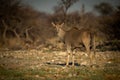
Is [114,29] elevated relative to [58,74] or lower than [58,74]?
elevated

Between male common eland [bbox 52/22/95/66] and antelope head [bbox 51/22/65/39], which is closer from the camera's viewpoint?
male common eland [bbox 52/22/95/66]

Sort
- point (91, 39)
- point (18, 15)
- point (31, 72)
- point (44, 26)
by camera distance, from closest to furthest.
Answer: point (31, 72)
point (91, 39)
point (18, 15)
point (44, 26)

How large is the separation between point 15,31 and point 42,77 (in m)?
25.9

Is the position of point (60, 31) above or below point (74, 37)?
above

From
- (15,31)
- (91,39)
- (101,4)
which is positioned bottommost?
(91,39)

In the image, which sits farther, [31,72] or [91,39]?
[91,39]

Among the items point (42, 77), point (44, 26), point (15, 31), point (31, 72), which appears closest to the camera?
point (42, 77)

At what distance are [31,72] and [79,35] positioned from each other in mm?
3294

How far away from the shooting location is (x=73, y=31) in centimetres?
1791

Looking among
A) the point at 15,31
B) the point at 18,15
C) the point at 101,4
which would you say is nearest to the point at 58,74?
the point at 15,31

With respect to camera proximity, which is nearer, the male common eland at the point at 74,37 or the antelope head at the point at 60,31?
the male common eland at the point at 74,37

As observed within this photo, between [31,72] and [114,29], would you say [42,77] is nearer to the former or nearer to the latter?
[31,72]

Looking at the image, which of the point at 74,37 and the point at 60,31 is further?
the point at 60,31

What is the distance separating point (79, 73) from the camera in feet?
49.1
